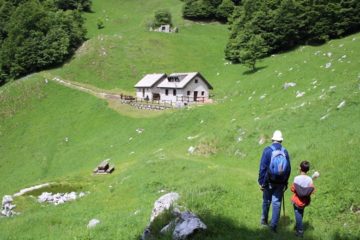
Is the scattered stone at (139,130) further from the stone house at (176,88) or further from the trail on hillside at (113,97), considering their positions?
the stone house at (176,88)

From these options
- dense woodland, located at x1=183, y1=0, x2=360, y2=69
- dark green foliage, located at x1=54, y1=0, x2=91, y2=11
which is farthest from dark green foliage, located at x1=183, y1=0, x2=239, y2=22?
dark green foliage, located at x1=54, y1=0, x2=91, y2=11

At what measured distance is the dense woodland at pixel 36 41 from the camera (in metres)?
96.2

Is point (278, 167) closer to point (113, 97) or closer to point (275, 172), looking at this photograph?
point (275, 172)

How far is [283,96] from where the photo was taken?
44.4m

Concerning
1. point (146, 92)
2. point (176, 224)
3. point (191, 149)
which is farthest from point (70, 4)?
point (176, 224)

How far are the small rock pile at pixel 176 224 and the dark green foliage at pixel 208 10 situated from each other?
387 ft

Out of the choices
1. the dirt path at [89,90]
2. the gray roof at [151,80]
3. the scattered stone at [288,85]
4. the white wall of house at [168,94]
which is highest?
the scattered stone at [288,85]

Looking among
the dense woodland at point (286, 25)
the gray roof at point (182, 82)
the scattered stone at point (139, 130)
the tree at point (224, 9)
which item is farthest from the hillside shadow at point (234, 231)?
the tree at point (224, 9)

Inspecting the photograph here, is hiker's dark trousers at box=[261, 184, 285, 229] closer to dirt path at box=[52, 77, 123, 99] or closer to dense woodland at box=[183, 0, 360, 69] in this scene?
dense woodland at box=[183, 0, 360, 69]

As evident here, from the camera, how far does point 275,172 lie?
13.5m

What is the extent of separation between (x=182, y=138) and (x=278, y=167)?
3096cm

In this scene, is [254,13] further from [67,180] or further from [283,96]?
[67,180]

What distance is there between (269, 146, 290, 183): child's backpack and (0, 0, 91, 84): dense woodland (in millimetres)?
91913

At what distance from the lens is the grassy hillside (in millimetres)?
17484
